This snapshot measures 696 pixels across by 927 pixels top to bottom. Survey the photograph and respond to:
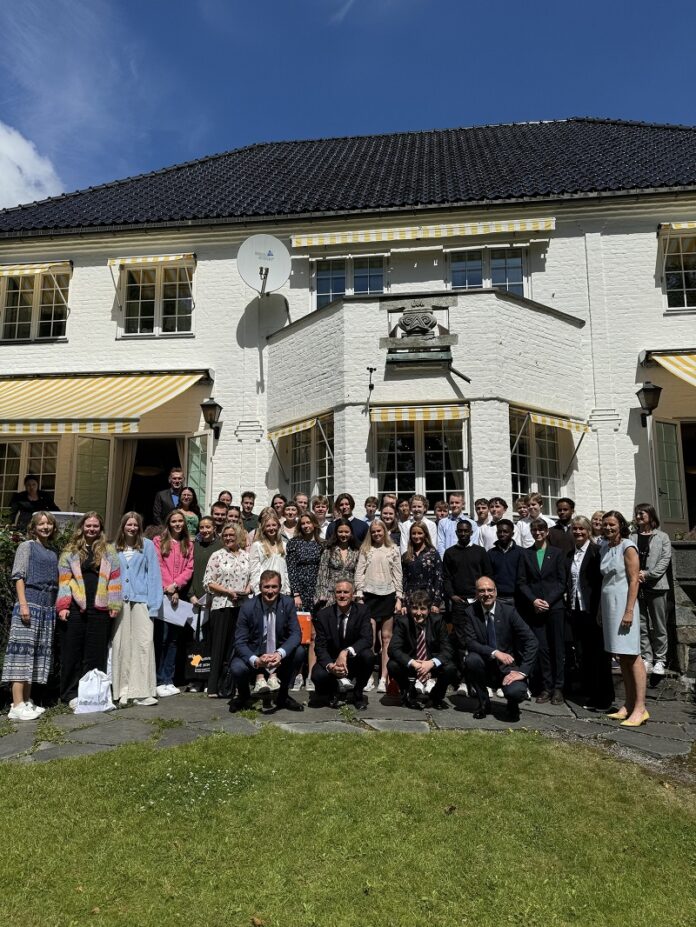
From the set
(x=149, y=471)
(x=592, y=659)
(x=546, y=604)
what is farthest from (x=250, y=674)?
(x=149, y=471)

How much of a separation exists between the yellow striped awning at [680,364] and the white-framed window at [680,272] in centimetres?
127

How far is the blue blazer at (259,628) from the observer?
20.8 ft

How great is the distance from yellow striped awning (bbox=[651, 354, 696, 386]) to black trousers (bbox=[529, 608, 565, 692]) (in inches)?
232

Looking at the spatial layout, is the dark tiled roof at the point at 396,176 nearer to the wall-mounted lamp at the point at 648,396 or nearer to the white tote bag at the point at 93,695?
the wall-mounted lamp at the point at 648,396

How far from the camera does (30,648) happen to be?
20.7ft

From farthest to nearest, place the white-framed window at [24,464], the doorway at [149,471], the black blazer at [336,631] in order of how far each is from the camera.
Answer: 1. the white-framed window at [24,464]
2. the doorway at [149,471]
3. the black blazer at [336,631]

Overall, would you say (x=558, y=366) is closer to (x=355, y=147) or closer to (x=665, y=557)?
(x=665, y=557)

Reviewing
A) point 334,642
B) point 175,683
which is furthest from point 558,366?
point 175,683

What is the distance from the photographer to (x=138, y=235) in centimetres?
1381

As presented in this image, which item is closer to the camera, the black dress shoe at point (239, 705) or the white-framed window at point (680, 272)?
the black dress shoe at point (239, 705)

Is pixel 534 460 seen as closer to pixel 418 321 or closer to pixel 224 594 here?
pixel 418 321

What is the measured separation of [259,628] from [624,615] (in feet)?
11.3

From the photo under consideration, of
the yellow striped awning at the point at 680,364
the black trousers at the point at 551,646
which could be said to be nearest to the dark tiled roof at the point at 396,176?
the yellow striped awning at the point at 680,364

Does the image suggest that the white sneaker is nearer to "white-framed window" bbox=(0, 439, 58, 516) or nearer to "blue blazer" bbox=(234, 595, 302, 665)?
"blue blazer" bbox=(234, 595, 302, 665)
